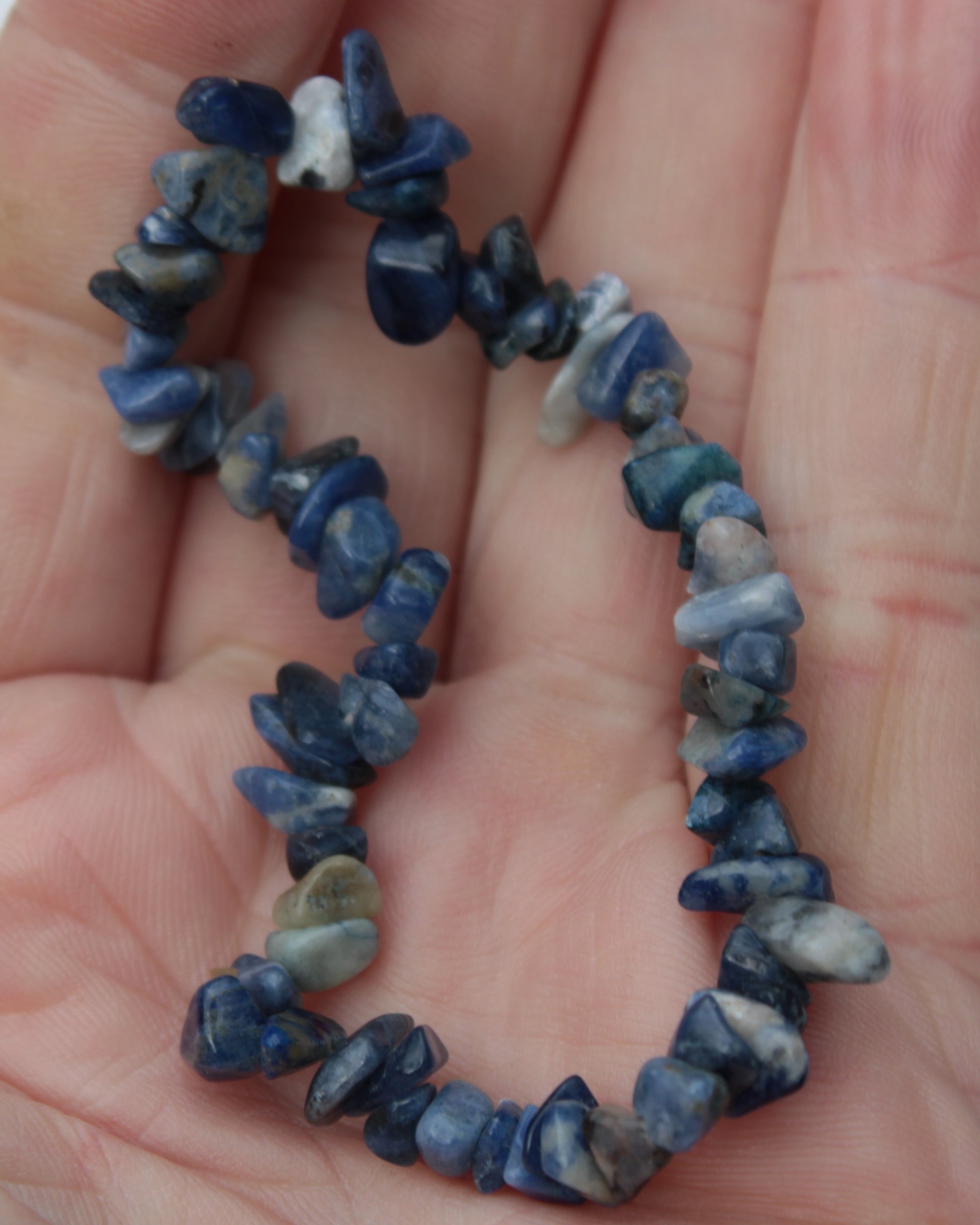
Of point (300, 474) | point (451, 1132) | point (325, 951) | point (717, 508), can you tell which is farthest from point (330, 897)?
point (717, 508)

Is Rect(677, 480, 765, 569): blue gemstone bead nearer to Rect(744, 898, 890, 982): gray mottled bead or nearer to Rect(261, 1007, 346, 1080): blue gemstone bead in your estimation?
Rect(744, 898, 890, 982): gray mottled bead

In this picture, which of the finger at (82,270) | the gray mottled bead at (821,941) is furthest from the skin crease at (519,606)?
the gray mottled bead at (821,941)

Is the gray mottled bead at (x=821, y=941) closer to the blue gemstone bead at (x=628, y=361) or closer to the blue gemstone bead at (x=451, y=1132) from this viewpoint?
the blue gemstone bead at (x=451, y=1132)

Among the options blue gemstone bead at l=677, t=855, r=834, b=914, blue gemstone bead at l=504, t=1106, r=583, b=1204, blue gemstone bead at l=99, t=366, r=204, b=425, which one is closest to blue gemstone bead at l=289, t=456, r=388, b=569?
blue gemstone bead at l=99, t=366, r=204, b=425

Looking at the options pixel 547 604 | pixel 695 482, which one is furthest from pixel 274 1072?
pixel 695 482

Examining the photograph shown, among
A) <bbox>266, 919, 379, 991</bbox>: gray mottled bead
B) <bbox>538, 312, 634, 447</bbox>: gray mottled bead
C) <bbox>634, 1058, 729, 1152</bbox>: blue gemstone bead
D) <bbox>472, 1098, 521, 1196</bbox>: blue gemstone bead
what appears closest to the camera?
<bbox>634, 1058, 729, 1152</bbox>: blue gemstone bead

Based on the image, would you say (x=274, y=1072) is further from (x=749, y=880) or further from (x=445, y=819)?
(x=749, y=880)
